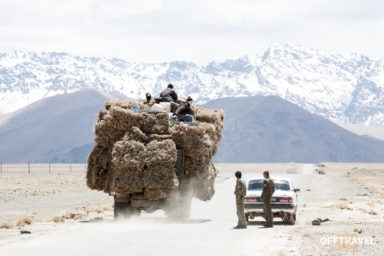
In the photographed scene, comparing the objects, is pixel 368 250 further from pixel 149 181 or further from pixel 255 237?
pixel 149 181

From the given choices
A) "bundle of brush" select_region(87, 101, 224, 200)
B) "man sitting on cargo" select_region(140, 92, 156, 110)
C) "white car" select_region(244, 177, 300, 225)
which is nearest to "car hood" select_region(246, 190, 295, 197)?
"white car" select_region(244, 177, 300, 225)

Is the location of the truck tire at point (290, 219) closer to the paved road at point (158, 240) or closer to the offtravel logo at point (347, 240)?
the paved road at point (158, 240)

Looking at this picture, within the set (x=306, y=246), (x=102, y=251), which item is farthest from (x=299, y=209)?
(x=102, y=251)

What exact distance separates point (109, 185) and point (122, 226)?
5.33 feet

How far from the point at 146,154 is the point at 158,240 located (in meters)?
4.69

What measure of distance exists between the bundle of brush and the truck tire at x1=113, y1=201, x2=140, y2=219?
0.55 m

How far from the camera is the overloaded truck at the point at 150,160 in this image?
20.7 metres

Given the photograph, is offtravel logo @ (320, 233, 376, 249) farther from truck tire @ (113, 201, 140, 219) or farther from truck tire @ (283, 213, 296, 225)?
truck tire @ (113, 201, 140, 219)

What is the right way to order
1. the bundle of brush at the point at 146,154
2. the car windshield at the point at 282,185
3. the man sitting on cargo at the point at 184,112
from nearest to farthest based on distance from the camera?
the bundle of brush at the point at 146,154
the man sitting on cargo at the point at 184,112
the car windshield at the point at 282,185

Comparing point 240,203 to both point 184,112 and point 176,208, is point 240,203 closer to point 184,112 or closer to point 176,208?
point 176,208

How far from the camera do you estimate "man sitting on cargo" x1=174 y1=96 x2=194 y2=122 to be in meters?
21.8

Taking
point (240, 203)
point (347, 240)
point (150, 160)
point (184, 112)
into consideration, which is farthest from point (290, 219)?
point (347, 240)

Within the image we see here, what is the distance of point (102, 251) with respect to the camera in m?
14.3

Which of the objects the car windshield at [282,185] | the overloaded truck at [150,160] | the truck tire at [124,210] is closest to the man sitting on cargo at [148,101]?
the overloaded truck at [150,160]
